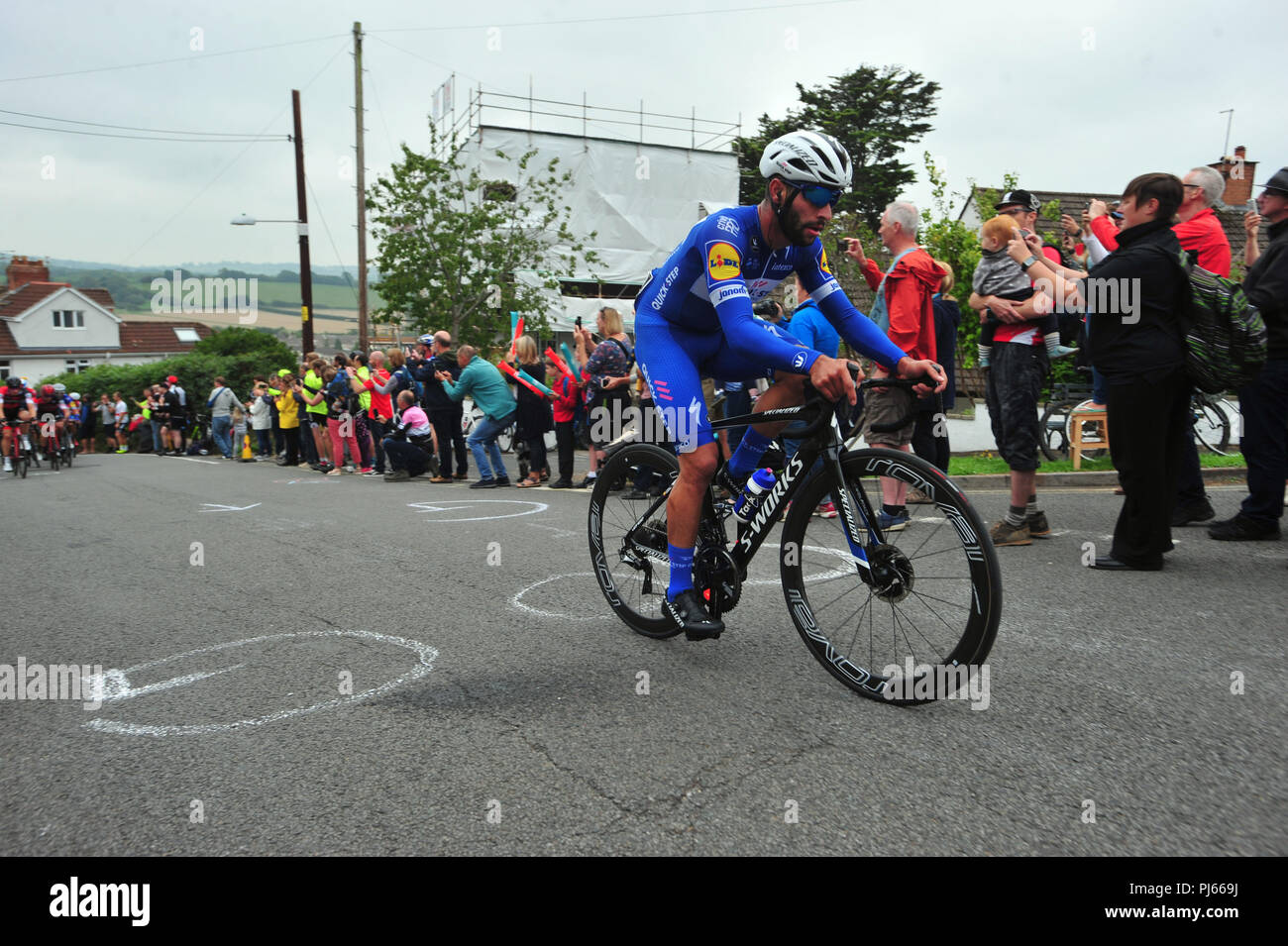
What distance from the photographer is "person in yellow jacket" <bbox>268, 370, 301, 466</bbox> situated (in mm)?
17964

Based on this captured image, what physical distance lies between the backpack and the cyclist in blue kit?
9.63 feet

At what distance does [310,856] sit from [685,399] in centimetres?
223

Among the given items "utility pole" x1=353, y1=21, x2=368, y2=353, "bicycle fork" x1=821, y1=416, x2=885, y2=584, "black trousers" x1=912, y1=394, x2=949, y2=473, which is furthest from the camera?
"utility pole" x1=353, y1=21, x2=368, y2=353

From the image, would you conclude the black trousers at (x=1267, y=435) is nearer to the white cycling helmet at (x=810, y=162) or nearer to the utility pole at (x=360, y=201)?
the white cycling helmet at (x=810, y=162)

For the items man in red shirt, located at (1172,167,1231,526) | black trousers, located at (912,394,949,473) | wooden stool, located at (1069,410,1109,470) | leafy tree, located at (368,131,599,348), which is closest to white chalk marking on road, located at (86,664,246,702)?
black trousers, located at (912,394,949,473)

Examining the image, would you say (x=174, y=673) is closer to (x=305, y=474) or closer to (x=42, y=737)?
(x=42, y=737)

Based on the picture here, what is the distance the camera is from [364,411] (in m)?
15.5

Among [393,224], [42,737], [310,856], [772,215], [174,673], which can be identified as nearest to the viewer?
[310,856]

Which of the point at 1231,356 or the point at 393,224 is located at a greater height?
the point at 393,224

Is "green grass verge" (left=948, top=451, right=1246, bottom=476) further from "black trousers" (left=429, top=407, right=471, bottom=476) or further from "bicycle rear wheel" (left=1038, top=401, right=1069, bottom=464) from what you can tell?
"black trousers" (left=429, top=407, right=471, bottom=476)

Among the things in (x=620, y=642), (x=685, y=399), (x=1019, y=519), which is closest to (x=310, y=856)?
(x=620, y=642)

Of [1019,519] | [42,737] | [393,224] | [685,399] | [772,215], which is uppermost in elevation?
[393,224]

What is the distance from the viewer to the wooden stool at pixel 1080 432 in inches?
420

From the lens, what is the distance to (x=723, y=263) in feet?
11.1
